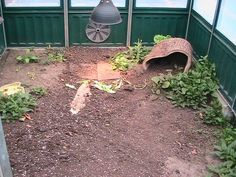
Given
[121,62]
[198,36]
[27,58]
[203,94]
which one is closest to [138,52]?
[121,62]

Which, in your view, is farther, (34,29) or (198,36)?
(34,29)

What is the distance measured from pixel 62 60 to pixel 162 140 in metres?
3.36

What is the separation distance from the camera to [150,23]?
764cm

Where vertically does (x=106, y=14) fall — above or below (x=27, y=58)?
above

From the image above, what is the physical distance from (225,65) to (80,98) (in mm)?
2666

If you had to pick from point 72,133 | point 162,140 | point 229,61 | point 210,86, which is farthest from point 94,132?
point 229,61

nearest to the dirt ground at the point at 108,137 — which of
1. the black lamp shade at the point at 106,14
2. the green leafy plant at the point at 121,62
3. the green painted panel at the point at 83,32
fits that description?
the green leafy plant at the point at 121,62

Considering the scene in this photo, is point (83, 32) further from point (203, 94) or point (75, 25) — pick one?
point (203, 94)

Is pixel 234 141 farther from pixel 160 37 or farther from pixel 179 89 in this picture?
pixel 160 37

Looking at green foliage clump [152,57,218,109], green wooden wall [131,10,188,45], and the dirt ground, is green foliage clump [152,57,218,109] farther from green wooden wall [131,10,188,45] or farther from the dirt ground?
green wooden wall [131,10,188,45]

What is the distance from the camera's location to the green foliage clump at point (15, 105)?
16.4ft

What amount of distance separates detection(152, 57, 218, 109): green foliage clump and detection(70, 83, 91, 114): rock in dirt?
1.52 meters

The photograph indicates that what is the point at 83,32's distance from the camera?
25.0 ft

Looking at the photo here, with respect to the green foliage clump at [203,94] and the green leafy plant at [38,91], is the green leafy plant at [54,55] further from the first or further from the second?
the green foliage clump at [203,94]
